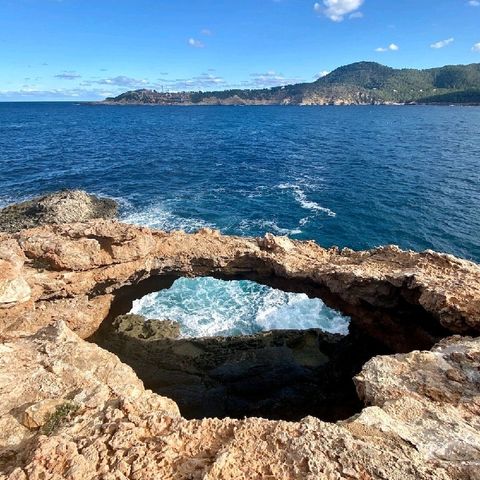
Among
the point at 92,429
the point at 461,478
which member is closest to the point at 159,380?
the point at 92,429

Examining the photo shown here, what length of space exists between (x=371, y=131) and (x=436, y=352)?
128 metres

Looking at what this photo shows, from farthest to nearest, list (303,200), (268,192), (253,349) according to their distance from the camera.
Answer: (268,192), (303,200), (253,349)

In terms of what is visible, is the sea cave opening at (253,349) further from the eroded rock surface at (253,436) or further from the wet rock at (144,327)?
the eroded rock surface at (253,436)

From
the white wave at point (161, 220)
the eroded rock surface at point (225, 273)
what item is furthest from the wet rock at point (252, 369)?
the white wave at point (161, 220)

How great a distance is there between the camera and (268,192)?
60.3 metres

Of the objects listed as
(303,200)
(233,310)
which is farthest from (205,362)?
(303,200)

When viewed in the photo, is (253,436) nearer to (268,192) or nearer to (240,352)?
(240,352)

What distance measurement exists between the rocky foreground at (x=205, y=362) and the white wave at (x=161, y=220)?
70.4 ft

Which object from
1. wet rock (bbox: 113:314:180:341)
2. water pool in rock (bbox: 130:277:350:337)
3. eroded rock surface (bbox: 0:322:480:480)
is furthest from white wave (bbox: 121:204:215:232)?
eroded rock surface (bbox: 0:322:480:480)

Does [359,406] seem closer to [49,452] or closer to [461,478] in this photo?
[461,478]

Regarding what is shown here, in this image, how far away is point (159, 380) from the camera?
23.0 m

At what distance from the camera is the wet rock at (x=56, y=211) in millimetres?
46531

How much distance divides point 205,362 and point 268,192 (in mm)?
38627

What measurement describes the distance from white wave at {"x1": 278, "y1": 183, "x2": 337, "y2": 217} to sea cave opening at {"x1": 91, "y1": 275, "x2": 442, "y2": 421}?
21142 millimetres
